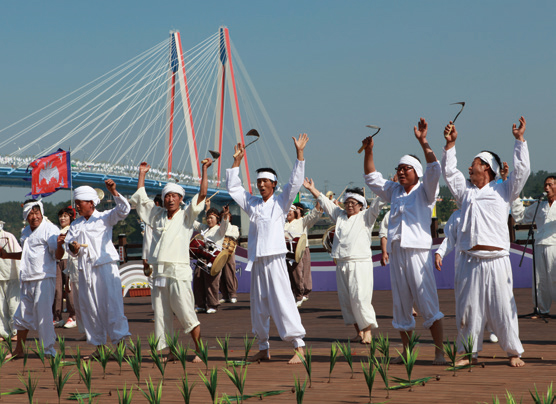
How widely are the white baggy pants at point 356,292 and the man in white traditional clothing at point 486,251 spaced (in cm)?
168

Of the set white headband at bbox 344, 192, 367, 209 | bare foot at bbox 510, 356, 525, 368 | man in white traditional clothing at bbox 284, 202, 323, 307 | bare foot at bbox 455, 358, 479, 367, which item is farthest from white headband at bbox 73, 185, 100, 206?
man in white traditional clothing at bbox 284, 202, 323, 307

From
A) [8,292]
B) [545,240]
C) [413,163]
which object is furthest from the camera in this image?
[545,240]

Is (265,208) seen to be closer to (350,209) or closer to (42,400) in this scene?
(350,209)

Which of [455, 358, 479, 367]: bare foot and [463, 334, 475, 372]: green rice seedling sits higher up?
[463, 334, 475, 372]: green rice seedling

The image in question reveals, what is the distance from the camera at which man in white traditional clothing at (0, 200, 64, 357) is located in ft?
18.8

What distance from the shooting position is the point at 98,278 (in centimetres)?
557

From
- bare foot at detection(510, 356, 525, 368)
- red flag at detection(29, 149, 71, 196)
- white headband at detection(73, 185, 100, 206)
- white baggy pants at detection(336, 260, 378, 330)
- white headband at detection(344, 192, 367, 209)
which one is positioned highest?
red flag at detection(29, 149, 71, 196)

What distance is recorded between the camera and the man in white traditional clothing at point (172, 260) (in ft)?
17.4

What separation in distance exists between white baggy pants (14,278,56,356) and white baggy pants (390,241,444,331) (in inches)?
112

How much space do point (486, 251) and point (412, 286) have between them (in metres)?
0.55

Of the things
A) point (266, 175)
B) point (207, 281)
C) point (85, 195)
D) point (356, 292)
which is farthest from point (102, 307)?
point (207, 281)

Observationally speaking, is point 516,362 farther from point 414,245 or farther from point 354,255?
point 354,255

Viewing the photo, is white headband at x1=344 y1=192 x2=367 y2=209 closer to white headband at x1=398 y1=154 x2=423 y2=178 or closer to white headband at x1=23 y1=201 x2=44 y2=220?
white headband at x1=398 y1=154 x2=423 y2=178

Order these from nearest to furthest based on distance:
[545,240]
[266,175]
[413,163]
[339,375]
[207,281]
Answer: [339,375]
[413,163]
[266,175]
[545,240]
[207,281]
